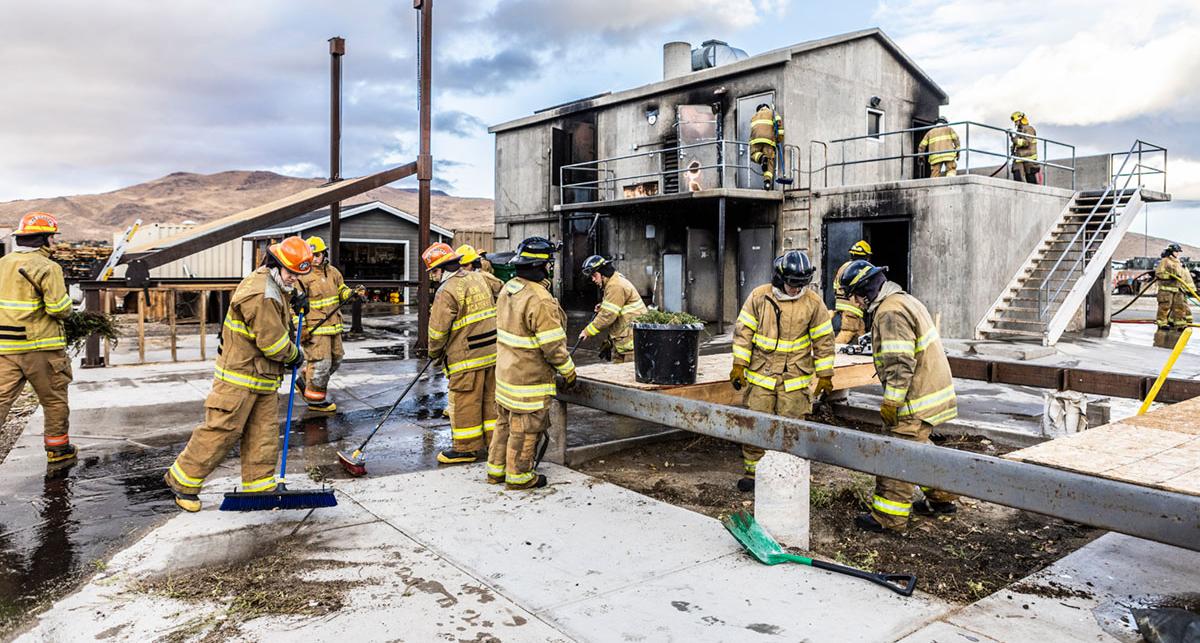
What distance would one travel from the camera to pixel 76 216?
3553 inches

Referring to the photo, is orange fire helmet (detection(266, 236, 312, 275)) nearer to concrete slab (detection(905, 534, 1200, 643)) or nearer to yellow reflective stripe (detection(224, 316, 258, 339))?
yellow reflective stripe (detection(224, 316, 258, 339))

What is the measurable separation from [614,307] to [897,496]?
3.65m

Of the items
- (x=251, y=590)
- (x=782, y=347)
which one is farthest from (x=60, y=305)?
(x=782, y=347)

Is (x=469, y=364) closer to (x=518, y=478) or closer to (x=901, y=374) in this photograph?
(x=518, y=478)

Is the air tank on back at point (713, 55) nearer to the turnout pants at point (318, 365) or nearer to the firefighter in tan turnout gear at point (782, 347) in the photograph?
the turnout pants at point (318, 365)

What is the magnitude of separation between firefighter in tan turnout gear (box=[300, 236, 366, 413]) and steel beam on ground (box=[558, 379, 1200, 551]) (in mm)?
4430

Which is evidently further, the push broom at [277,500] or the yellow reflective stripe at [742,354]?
the yellow reflective stripe at [742,354]

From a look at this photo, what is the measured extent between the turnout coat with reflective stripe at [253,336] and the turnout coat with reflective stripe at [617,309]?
3.30 meters

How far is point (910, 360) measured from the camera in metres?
4.76

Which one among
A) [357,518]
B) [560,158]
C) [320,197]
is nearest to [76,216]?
[560,158]

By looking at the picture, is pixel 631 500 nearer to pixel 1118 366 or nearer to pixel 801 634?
pixel 801 634

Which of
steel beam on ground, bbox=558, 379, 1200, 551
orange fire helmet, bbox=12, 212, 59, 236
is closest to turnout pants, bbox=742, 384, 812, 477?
steel beam on ground, bbox=558, 379, 1200, 551

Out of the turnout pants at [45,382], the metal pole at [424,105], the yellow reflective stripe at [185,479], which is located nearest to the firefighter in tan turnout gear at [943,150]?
the metal pole at [424,105]

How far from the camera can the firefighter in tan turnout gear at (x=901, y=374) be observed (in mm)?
4738
